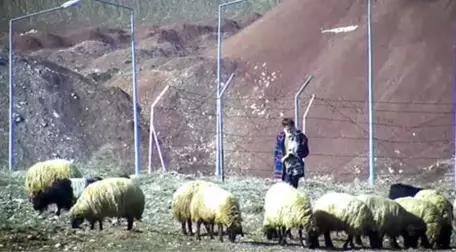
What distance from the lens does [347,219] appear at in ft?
52.7

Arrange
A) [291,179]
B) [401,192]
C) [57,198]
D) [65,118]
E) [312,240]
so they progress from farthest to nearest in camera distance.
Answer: [65,118], [401,192], [57,198], [291,179], [312,240]

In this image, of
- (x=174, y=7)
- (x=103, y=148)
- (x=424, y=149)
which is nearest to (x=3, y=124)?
(x=103, y=148)

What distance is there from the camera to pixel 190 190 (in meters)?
17.2

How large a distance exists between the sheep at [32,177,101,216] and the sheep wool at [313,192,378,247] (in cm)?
522

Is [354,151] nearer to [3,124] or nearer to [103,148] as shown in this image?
[103,148]

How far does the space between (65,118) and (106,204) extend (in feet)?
103

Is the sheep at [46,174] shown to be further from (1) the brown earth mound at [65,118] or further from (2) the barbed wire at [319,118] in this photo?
(2) the barbed wire at [319,118]

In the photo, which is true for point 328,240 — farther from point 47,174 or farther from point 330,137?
point 330,137

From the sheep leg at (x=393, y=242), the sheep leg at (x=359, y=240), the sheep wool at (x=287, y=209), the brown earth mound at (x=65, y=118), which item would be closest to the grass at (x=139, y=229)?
the sheep wool at (x=287, y=209)

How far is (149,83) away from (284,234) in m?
44.7

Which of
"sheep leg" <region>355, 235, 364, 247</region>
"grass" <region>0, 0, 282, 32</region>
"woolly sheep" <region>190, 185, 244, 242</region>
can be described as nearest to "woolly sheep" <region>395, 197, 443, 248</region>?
"sheep leg" <region>355, 235, 364, 247</region>

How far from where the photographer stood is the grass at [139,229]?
1413 centimetres

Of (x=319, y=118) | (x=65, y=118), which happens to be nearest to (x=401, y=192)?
(x=319, y=118)

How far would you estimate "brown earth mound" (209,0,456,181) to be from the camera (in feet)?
134
